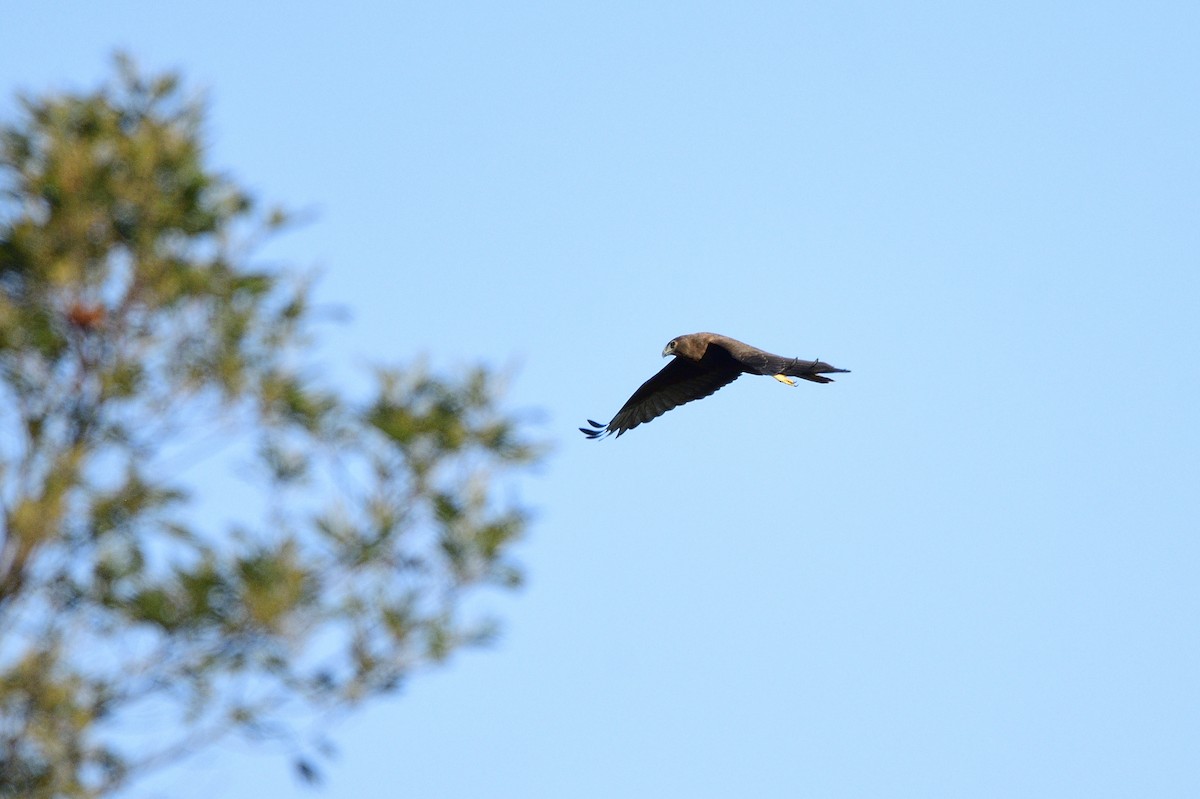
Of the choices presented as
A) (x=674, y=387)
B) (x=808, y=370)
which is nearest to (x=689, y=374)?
(x=674, y=387)

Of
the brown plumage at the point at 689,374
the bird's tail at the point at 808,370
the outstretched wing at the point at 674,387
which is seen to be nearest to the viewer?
the bird's tail at the point at 808,370

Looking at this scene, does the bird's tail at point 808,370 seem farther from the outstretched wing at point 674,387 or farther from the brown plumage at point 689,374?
the outstretched wing at point 674,387

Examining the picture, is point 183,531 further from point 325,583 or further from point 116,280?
point 116,280

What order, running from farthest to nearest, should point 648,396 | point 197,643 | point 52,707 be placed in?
point 648,396
point 197,643
point 52,707

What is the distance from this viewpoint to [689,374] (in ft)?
50.7

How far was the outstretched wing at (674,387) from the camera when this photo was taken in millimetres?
15234

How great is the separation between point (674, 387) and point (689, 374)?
250mm

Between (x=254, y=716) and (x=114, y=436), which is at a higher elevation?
(x=114, y=436)

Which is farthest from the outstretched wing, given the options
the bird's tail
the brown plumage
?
the bird's tail

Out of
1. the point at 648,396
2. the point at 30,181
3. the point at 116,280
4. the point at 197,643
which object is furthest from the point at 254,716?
the point at 648,396

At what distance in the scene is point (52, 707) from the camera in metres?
5.67

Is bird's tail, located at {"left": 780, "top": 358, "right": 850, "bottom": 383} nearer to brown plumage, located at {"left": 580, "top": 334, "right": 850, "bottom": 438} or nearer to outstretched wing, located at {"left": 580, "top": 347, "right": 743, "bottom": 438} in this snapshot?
brown plumage, located at {"left": 580, "top": 334, "right": 850, "bottom": 438}

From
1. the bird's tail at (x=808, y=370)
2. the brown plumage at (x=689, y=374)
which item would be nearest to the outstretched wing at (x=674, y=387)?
the brown plumage at (x=689, y=374)

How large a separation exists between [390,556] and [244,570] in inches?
23.5
